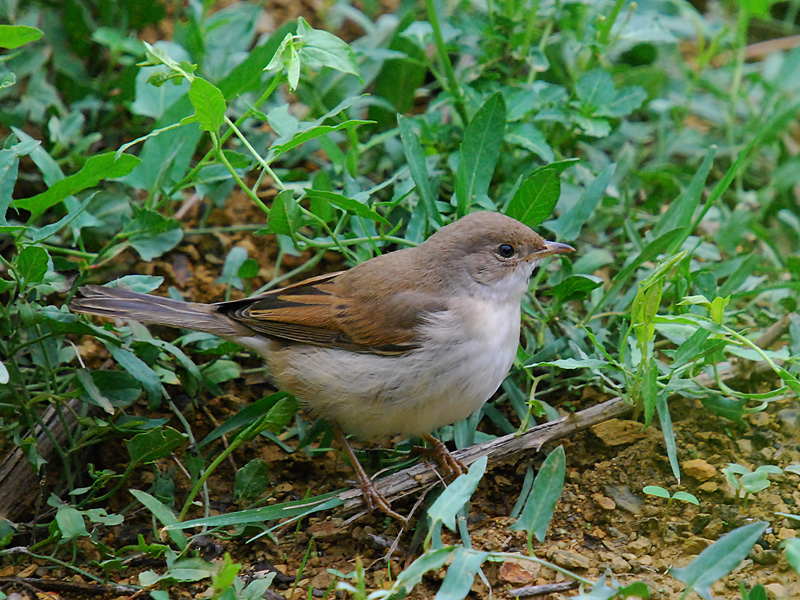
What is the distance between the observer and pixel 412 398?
13.5 ft

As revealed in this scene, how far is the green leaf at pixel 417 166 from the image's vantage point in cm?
471

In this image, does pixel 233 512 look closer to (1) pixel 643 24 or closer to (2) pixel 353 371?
(2) pixel 353 371

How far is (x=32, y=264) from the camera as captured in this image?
12.9 feet

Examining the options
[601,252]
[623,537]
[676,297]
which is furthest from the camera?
[601,252]

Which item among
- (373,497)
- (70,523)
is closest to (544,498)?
(373,497)

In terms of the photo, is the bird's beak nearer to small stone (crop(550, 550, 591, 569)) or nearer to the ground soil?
the ground soil

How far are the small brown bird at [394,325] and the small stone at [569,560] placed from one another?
0.70 m

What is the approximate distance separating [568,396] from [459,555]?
1.75 m

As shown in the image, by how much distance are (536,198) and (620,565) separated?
1932mm

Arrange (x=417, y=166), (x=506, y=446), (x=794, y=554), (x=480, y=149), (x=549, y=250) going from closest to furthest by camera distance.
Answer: (x=794, y=554)
(x=506, y=446)
(x=549, y=250)
(x=417, y=166)
(x=480, y=149)

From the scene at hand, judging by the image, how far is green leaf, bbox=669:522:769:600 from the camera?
3092mm

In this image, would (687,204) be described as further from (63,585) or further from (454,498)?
(63,585)

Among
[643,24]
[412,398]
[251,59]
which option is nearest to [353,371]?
[412,398]

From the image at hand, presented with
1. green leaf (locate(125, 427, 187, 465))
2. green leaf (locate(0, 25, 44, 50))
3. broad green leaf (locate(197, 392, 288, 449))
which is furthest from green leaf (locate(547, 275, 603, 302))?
green leaf (locate(0, 25, 44, 50))
